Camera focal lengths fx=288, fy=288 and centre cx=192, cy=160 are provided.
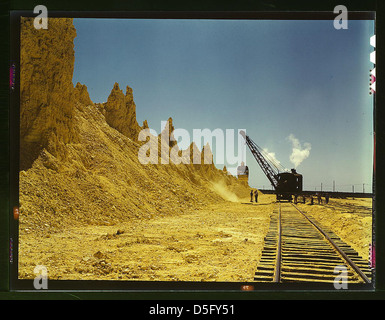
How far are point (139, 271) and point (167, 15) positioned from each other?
5.27m

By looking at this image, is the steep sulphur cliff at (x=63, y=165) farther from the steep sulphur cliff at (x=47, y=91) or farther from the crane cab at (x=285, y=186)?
the crane cab at (x=285, y=186)

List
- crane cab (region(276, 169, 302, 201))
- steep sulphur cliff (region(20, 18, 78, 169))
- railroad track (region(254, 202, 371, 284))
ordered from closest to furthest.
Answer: railroad track (region(254, 202, 371, 284)), steep sulphur cliff (region(20, 18, 78, 169)), crane cab (region(276, 169, 302, 201))

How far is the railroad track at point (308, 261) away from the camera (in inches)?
213

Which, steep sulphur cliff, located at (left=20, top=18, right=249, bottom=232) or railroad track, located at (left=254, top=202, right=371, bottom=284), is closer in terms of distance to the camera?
railroad track, located at (left=254, top=202, right=371, bottom=284)

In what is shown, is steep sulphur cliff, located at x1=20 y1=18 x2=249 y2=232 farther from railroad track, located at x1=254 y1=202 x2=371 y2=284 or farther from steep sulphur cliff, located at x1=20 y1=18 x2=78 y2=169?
railroad track, located at x1=254 y1=202 x2=371 y2=284

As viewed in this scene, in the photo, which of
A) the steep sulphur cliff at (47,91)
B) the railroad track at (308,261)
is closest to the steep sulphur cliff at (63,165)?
the steep sulphur cliff at (47,91)

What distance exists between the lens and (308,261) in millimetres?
6359

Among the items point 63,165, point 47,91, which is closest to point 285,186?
point 63,165

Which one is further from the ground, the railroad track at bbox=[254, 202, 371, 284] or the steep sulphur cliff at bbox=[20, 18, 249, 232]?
the steep sulphur cliff at bbox=[20, 18, 249, 232]

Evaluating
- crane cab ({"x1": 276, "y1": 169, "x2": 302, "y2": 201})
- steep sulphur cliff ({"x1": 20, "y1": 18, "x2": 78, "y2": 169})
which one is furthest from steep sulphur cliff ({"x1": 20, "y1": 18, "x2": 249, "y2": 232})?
crane cab ({"x1": 276, "y1": 169, "x2": 302, "y2": 201})

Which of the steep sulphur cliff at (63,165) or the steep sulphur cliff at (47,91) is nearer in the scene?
the steep sulphur cliff at (63,165)

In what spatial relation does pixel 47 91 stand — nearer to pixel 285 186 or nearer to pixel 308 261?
pixel 308 261

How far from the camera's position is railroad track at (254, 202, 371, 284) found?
5.41 metres
